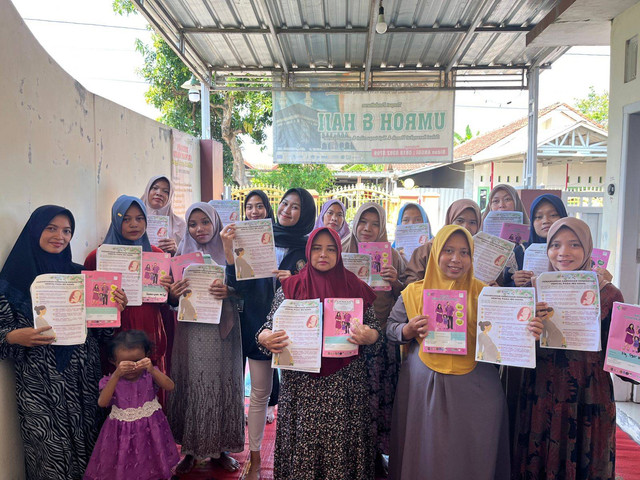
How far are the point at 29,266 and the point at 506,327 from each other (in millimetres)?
2745

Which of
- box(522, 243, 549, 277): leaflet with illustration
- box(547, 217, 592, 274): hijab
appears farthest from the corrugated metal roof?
box(547, 217, 592, 274): hijab

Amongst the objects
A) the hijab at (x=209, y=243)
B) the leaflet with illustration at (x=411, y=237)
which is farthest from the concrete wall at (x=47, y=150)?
the leaflet with illustration at (x=411, y=237)

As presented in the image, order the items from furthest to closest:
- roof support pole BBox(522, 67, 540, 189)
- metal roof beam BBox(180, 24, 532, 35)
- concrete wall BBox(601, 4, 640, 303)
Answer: roof support pole BBox(522, 67, 540, 189) < metal roof beam BBox(180, 24, 532, 35) < concrete wall BBox(601, 4, 640, 303)

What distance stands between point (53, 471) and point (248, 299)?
1.59 meters

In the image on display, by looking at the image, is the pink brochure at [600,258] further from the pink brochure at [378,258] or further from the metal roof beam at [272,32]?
the metal roof beam at [272,32]

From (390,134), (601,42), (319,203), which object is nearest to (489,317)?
(601,42)

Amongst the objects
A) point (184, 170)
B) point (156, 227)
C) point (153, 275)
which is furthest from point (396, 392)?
point (184, 170)

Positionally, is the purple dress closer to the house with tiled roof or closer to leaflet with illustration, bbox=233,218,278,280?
leaflet with illustration, bbox=233,218,278,280

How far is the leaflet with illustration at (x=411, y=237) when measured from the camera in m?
3.95

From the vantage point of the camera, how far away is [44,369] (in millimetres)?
2641

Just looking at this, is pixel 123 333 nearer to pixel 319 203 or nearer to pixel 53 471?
pixel 53 471

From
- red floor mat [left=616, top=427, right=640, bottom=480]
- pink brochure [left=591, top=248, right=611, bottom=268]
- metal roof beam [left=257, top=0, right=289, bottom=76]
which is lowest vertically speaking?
red floor mat [left=616, top=427, right=640, bottom=480]

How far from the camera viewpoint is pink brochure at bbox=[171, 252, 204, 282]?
3.17m

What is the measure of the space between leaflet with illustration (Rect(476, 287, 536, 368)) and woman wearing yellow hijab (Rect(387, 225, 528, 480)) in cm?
13
